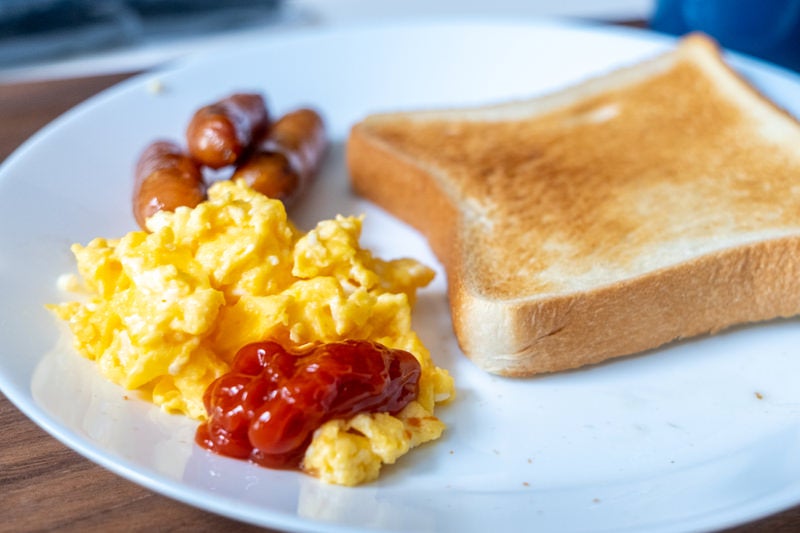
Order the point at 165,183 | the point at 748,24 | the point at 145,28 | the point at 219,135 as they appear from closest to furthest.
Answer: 1. the point at 165,183
2. the point at 219,135
3. the point at 748,24
4. the point at 145,28

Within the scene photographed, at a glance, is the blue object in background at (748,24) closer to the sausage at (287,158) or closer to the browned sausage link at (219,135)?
the sausage at (287,158)

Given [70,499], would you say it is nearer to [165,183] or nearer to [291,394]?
[291,394]

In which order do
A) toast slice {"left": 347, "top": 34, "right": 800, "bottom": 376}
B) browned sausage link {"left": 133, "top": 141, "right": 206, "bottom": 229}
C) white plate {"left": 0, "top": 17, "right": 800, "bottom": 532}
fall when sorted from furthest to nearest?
browned sausage link {"left": 133, "top": 141, "right": 206, "bottom": 229}, toast slice {"left": 347, "top": 34, "right": 800, "bottom": 376}, white plate {"left": 0, "top": 17, "right": 800, "bottom": 532}

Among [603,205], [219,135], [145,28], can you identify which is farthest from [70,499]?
[145,28]

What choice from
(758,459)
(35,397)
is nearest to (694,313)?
(758,459)

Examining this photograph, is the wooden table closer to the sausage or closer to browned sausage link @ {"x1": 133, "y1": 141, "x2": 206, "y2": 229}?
browned sausage link @ {"x1": 133, "y1": 141, "x2": 206, "y2": 229}

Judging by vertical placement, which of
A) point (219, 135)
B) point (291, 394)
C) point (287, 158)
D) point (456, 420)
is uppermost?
point (219, 135)

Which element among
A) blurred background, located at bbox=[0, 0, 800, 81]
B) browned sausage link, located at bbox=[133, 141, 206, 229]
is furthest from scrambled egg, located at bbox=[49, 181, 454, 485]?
blurred background, located at bbox=[0, 0, 800, 81]
